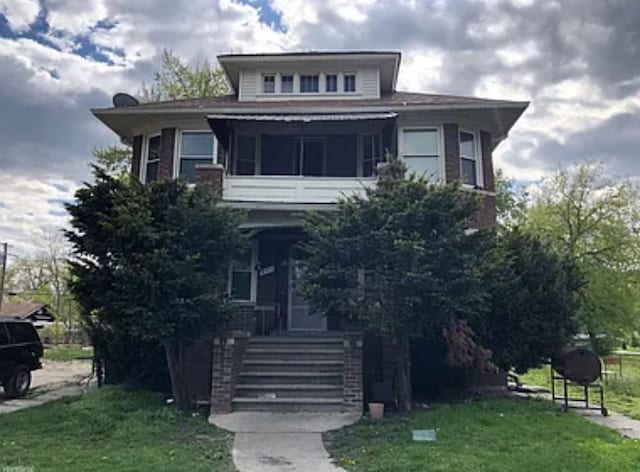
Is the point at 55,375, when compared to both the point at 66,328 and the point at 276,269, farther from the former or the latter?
the point at 66,328

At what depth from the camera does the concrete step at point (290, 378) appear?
10500mm

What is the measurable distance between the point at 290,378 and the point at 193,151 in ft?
22.3

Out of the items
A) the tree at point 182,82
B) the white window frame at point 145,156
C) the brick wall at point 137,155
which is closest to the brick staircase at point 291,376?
the white window frame at point 145,156

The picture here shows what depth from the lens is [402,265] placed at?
8.99 meters

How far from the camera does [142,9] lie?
42.5ft

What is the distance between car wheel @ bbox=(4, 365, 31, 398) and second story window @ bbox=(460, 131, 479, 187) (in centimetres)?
1227

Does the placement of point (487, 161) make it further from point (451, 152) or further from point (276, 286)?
point (276, 286)

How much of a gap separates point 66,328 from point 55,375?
2196 cm

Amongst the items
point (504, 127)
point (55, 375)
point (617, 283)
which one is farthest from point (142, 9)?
point (617, 283)

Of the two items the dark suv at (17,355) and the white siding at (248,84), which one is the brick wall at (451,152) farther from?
the dark suv at (17,355)

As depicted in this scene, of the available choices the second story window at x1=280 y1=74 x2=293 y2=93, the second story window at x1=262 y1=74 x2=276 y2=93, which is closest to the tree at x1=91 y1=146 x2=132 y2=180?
the second story window at x1=262 y1=74 x2=276 y2=93

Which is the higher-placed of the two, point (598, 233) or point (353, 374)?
point (598, 233)

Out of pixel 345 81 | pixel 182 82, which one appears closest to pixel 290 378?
pixel 345 81

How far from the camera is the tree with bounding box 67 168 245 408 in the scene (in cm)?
905
